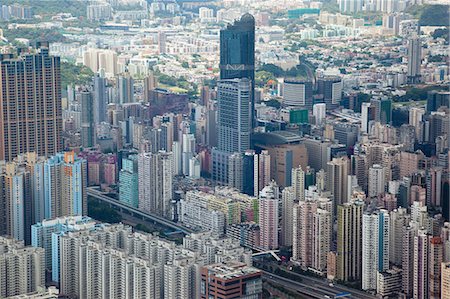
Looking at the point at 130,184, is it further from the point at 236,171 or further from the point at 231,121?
the point at 231,121

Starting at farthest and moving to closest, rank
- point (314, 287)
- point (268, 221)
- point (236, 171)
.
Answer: point (236, 171), point (268, 221), point (314, 287)

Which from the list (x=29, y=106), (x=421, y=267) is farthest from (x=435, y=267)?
(x=29, y=106)

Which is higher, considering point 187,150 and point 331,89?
point 331,89

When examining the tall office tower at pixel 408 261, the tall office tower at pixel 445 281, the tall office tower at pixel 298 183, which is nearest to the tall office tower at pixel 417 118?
the tall office tower at pixel 298 183

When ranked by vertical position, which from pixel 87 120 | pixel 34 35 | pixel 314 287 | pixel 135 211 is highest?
pixel 34 35

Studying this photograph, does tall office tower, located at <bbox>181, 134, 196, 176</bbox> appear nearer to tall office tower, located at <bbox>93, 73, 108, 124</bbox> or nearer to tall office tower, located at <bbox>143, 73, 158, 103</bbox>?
tall office tower, located at <bbox>93, 73, 108, 124</bbox>

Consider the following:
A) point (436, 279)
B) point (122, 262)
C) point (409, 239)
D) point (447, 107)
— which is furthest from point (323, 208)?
point (447, 107)
